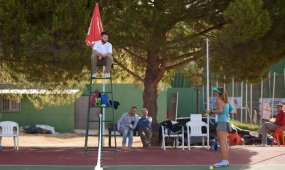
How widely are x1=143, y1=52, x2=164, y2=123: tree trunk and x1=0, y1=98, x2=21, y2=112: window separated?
1445 cm

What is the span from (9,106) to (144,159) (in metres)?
20.4

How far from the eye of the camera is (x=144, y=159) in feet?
47.1

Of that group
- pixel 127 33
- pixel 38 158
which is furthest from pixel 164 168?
pixel 127 33

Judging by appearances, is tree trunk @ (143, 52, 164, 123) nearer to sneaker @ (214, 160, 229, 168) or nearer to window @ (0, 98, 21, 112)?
sneaker @ (214, 160, 229, 168)

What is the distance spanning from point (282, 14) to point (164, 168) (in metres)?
7.17

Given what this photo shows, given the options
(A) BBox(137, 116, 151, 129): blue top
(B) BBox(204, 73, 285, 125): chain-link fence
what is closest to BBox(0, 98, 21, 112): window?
(B) BBox(204, 73, 285, 125): chain-link fence

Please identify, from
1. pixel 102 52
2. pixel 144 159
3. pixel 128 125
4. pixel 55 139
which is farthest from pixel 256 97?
pixel 102 52

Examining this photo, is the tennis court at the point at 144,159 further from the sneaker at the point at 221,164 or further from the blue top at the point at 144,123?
the blue top at the point at 144,123

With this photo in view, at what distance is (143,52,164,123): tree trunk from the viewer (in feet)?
65.7

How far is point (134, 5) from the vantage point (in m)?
17.4

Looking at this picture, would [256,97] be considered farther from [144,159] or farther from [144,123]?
[144,159]

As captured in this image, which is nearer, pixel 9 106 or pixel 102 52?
pixel 102 52

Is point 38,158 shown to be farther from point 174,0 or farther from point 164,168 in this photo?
point 174,0

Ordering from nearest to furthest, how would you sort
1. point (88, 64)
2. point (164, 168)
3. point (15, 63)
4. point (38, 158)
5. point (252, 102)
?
point (164, 168)
point (38, 158)
point (88, 64)
point (15, 63)
point (252, 102)
